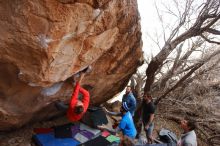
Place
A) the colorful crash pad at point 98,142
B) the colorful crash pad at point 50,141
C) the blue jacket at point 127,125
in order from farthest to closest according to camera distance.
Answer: the colorful crash pad at point 98,142
the blue jacket at point 127,125
the colorful crash pad at point 50,141

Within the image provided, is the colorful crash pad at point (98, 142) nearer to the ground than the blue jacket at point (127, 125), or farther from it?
nearer to the ground

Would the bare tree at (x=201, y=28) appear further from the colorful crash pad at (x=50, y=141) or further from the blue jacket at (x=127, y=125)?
the colorful crash pad at (x=50, y=141)

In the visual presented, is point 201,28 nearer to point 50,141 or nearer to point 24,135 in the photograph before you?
point 50,141

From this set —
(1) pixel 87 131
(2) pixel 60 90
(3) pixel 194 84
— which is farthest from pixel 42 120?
(3) pixel 194 84

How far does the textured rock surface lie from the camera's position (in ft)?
11.6

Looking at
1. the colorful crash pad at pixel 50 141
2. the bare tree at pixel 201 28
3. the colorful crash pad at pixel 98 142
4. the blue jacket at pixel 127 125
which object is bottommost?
the colorful crash pad at pixel 50 141

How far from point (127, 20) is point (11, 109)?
2.86 m

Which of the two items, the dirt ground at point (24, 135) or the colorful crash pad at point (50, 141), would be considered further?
the colorful crash pad at point (50, 141)

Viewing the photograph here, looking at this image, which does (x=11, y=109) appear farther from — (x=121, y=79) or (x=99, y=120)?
(x=121, y=79)

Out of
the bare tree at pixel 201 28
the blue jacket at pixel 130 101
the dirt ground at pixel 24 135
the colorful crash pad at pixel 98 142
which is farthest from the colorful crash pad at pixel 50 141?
the bare tree at pixel 201 28

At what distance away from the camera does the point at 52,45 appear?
3820 millimetres

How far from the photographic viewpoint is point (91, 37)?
4.46 m

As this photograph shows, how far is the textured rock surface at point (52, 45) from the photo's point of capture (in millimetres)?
3533

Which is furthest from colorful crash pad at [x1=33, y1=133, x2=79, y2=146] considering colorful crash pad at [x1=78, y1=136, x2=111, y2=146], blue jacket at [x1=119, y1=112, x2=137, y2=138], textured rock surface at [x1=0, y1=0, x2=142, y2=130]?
blue jacket at [x1=119, y1=112, x2=137, y2=138]
